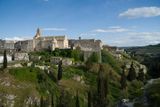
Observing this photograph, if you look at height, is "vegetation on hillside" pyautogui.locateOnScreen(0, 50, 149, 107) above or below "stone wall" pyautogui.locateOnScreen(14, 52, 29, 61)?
below

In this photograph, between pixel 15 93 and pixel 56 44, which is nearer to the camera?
pixel 15 93

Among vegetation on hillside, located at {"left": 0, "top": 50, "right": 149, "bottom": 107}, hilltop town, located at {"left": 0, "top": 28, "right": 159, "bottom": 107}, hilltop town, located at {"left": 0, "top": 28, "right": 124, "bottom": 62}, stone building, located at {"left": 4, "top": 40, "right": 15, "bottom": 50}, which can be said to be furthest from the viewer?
stone building, located at {"left": 4, "top": 40, "right": 15, "bottom": 50}

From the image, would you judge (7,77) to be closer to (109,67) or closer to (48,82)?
(48,82)

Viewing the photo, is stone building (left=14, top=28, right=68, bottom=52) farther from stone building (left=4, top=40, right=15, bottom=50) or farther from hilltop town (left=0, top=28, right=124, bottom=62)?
stone building (left=4, top=40, right=15, bottom=50)

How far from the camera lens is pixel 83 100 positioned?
383 feet

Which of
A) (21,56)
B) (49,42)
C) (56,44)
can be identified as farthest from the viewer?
(56,44)

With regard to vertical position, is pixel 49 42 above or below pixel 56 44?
above

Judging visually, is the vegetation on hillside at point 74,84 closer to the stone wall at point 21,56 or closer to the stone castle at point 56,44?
the stone wall at point 21,56

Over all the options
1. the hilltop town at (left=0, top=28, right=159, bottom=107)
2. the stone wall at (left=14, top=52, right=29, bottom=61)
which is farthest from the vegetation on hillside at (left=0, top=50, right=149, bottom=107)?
the stone wall at (left=14, top=52, right=29, bottom=61)

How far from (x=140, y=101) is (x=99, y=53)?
95969 mm

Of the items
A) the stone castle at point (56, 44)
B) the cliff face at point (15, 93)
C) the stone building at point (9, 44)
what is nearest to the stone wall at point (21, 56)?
the stone castle at point (56, 44)

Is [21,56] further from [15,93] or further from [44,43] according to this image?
[15,93]

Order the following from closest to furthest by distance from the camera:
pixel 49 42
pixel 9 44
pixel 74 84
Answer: pixel 74 84, pixel 49 42, pixel 9 44

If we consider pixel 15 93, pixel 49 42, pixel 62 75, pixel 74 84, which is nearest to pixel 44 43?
pixel 49 42
